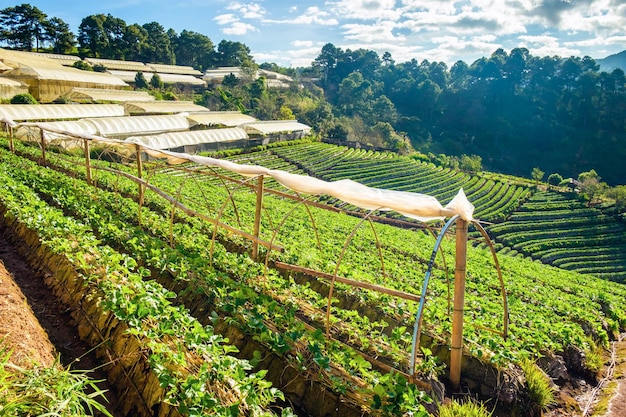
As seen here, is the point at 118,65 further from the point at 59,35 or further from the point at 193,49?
the point at 193,49

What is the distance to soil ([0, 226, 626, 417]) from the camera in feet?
15.4

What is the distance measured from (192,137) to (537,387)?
39502 millimetres

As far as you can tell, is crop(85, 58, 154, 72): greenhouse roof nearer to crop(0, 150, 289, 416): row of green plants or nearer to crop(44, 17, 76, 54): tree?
crop(44, 17, 76, 54): tree

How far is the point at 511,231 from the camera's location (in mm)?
40719

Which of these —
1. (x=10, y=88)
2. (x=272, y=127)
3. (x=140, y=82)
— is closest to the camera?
(x=10, y=88)

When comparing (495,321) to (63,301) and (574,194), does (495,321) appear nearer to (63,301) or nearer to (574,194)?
(63,301)

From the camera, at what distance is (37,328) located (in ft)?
18.3

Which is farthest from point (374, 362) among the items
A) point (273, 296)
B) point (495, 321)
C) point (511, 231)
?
point (511, 231)

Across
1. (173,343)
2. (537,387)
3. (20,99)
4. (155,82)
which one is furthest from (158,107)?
(537,387)

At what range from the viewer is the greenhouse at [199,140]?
1462 inches

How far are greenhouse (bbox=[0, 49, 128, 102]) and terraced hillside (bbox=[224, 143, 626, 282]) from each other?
65.9 ft

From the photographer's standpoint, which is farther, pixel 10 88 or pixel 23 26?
pixel 23 26

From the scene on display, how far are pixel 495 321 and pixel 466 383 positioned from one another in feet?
8.36

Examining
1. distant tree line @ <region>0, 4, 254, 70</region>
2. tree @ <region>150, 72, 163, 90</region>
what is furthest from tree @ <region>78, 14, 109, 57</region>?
tree @ <region>150, 72, 163, 90</region>
